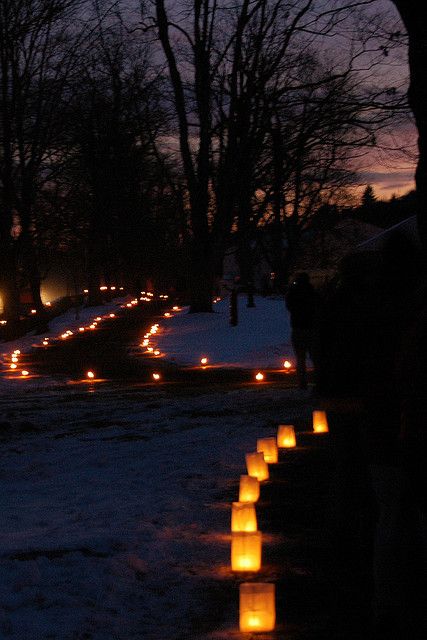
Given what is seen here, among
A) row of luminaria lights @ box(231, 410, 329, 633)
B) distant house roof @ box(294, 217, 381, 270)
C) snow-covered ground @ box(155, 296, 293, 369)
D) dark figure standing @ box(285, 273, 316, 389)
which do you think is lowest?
snow-covered ground @ box(155, 296, 293, 369)

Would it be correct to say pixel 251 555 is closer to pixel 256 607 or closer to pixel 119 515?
pixel 256 607

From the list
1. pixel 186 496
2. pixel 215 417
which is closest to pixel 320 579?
pixel 186 496

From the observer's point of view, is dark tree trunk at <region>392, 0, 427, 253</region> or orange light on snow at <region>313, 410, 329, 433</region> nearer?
dark tree trunk at <region>392, 0, 427, 253</region>

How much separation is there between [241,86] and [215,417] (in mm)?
20564

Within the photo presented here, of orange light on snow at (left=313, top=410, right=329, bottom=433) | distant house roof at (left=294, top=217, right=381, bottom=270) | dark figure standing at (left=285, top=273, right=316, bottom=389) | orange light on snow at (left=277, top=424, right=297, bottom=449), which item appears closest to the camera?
orange light on snow at (left=277, top=424, right=297, bottom=449)

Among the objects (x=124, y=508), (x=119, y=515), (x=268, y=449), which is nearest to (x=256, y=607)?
(x=119, y=515)

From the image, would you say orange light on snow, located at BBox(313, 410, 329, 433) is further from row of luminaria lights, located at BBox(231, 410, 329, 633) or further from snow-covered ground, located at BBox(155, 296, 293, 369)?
snow-covered ground, located at BBox(155, 296, 293, 369)

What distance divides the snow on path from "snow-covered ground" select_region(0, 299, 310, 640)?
13 millimetres

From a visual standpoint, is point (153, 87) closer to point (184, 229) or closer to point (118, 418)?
point (184, 229)

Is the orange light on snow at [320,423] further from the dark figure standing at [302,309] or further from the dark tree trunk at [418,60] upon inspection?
the dark tree trunk at [418,60]

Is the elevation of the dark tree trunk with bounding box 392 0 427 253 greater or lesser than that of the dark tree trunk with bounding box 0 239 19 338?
greater

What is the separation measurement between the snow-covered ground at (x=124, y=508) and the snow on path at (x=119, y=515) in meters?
0.01

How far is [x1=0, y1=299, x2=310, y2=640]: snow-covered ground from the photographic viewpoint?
5535 mm

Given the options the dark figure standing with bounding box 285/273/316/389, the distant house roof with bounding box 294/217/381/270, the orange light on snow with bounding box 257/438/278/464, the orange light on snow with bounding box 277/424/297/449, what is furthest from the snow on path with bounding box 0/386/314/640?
the distant house roof with bounding box 294/217/381/270
